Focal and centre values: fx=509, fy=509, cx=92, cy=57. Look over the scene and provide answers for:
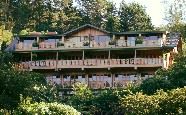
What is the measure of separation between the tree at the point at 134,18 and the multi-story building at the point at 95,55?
23063 millimetres

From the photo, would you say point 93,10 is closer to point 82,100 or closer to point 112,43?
point 112,43

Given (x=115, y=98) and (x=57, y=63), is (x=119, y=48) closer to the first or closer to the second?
(x=57, y=63)

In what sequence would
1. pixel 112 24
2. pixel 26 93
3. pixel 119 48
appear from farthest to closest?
pixel 112 24
pixel 119 48
pixel 26 93

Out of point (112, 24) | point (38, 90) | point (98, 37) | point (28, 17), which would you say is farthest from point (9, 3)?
point (38, 90)

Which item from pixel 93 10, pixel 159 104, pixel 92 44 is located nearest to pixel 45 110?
pixel 159 104

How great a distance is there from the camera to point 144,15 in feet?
255

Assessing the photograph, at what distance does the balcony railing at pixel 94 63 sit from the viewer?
4822 cm

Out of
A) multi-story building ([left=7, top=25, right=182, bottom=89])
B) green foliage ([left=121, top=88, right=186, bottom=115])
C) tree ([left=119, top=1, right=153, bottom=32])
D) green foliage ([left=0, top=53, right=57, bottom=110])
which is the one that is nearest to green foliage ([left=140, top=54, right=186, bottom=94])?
green foliage ([left=121, top=88, right=186, bottom=115])

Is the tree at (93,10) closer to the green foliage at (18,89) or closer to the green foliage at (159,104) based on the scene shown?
the green foliage at (18,89)

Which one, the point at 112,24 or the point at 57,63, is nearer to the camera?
the point at 57,63

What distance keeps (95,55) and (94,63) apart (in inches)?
96.2

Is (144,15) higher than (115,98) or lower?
higher

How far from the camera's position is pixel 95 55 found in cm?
5134

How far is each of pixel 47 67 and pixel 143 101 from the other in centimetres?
1930
